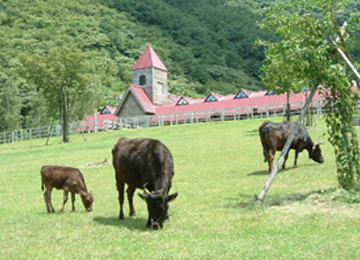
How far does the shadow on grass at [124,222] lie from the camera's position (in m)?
9.63

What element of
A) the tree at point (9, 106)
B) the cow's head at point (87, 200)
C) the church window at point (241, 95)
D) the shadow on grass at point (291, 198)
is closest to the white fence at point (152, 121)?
the church window at point (241, 95)

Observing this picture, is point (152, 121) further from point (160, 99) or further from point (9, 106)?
point (9, 106)

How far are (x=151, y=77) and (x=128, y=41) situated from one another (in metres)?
72.1

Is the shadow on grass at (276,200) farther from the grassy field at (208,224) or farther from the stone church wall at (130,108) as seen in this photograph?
the stone church wall at (130,108)

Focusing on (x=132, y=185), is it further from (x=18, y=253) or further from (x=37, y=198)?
(x=37, y=198)

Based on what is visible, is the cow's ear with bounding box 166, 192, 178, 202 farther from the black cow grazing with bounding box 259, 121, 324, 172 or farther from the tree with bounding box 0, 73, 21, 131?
the tree with bounding box 0, 73, 21, 131

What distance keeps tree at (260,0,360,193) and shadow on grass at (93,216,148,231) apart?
5067 mm

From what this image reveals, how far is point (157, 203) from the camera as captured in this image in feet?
29.0

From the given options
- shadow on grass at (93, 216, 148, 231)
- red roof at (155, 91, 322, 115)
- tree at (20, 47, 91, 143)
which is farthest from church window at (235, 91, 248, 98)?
shadow on grass at (93, 216, 148, 231)

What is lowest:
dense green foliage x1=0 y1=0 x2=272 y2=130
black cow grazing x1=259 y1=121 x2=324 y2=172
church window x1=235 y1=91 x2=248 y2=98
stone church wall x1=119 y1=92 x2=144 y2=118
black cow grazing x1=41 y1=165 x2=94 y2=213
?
black cow grazing x1=41 y1=165 x2=94 y2=213

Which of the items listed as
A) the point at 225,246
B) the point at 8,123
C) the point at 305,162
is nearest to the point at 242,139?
the point at 305,162

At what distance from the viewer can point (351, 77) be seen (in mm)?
12148

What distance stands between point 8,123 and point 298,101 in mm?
45702

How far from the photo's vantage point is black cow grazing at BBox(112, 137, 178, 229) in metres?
8.88
